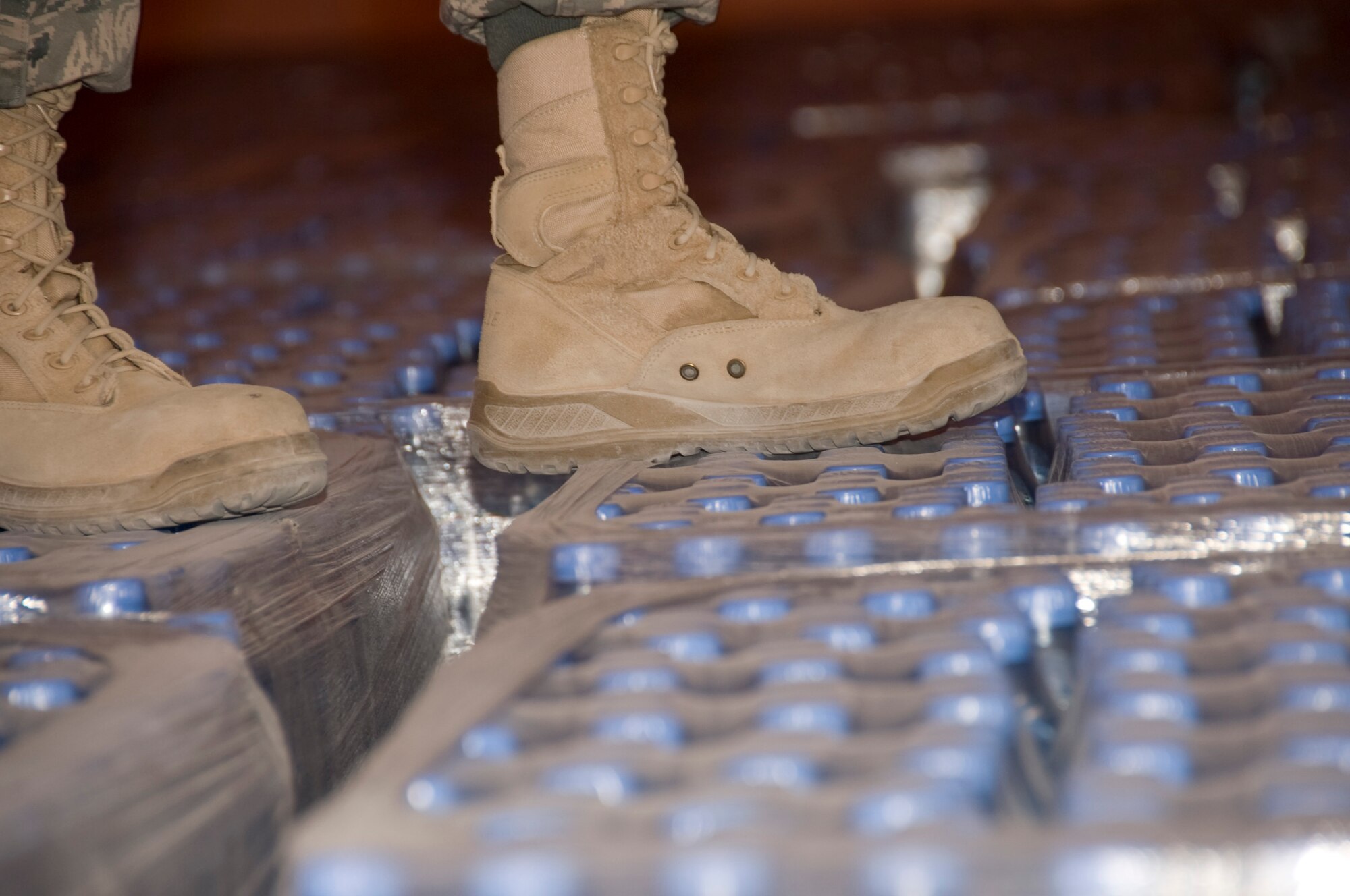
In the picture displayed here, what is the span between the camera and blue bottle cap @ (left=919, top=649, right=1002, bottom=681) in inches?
25.8

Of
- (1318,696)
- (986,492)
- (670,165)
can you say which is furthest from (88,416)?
(1318,696)

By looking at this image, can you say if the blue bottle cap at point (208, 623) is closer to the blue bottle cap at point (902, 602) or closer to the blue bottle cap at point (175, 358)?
the blue bottle cap at point (902, 602)

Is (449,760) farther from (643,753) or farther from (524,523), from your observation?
(524,523)

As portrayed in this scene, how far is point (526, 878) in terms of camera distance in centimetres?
49

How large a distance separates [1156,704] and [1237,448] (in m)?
0.51

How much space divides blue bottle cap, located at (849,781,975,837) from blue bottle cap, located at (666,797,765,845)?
42 mm


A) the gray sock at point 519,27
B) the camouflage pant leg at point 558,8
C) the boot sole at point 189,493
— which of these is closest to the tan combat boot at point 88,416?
the boot sole at point 189,493

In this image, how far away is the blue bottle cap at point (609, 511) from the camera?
3.16 ft

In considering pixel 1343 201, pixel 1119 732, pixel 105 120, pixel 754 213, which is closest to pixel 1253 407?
pixel 1119 732

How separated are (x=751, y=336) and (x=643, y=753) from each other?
0.65 m

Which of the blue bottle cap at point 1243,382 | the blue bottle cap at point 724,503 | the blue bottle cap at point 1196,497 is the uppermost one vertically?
the blue bottle cap at point 1243,382

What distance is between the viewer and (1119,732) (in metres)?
0.57

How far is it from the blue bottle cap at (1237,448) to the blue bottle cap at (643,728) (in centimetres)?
61

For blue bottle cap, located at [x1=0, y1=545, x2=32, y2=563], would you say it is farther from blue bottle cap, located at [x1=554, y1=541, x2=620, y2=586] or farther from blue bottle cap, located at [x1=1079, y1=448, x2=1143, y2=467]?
blue bottle cap, located at [x1=1079, y1=448, x2=1143, y2=467]
